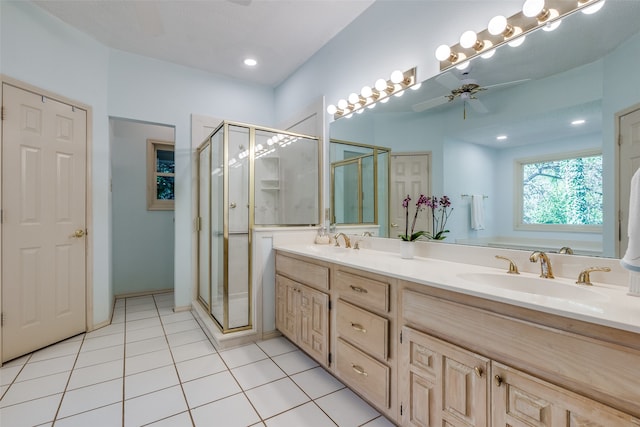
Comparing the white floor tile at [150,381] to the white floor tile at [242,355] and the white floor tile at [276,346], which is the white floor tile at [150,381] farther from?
the white floor tile at [276,346]

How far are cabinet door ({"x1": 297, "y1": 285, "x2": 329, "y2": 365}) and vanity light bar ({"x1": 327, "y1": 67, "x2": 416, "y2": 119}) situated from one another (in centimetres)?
151

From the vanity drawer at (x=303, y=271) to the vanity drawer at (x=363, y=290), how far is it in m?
0.15

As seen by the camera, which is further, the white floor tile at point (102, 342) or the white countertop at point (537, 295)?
the white floor tile at point (102, 342)

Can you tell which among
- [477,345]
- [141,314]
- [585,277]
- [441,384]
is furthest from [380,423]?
[141,314]

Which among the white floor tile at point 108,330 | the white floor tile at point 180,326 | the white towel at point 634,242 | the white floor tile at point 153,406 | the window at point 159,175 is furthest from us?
the window at point 159,175

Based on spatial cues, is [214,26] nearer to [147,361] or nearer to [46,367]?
[147,361]

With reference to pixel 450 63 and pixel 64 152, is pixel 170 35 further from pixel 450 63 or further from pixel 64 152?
pixel 450 63

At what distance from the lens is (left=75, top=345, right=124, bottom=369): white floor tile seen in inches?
84.4

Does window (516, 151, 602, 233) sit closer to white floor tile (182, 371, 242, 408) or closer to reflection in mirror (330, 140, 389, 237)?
reflection in mirror (330, 140, 389, 237)

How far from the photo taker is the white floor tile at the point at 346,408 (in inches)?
60.2

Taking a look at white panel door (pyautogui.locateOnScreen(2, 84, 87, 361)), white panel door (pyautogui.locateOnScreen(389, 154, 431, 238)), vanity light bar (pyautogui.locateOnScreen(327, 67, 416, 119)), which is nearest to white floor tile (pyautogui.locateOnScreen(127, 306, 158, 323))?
white panel door (pyautogui.locateOnScreen(2, 84, 87, 361))

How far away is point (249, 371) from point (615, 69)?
2537 mm

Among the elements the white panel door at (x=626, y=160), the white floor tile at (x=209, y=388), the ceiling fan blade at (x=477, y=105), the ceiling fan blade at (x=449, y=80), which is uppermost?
the ceiling fan blade at (x=449, y=80)

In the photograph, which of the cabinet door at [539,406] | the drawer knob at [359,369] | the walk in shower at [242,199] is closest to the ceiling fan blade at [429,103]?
the walk in shower at [242,199]
